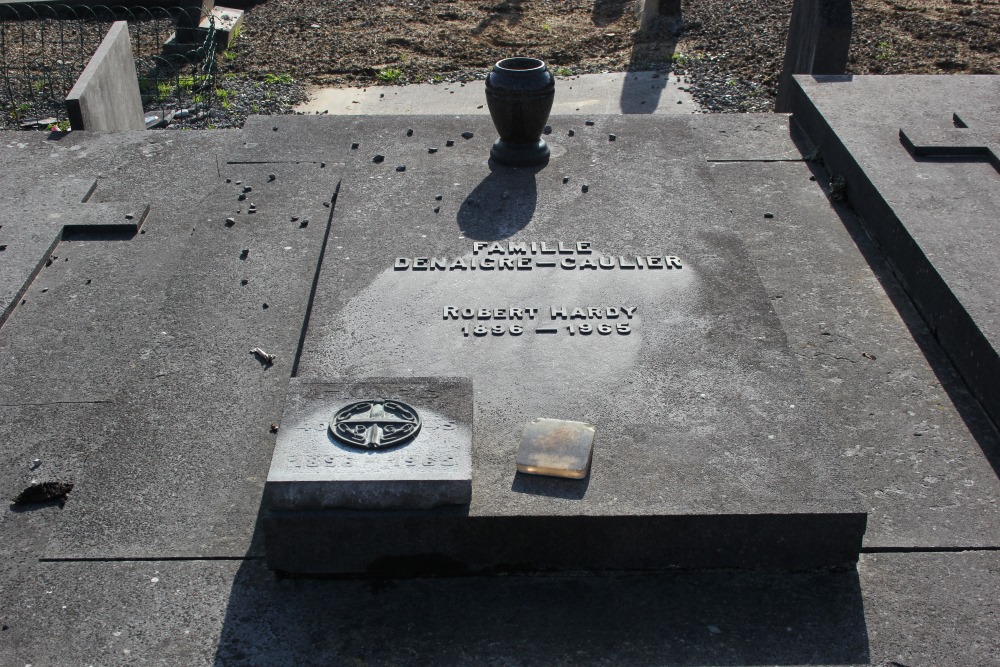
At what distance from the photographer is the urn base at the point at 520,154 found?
6.45 metres

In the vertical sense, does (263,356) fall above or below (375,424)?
below

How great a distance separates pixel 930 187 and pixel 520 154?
8.75 ft

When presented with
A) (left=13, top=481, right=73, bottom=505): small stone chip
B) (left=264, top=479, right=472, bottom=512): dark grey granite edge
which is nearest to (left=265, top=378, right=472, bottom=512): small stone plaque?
(left=264, top=479, right=472, bottom=512): dark grey granite edge

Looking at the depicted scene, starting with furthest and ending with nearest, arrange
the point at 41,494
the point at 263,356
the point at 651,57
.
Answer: the point at 651,57 → the point at 263,356 → the point at 41,494

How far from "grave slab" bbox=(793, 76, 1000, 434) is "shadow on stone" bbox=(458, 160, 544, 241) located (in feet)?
7.23

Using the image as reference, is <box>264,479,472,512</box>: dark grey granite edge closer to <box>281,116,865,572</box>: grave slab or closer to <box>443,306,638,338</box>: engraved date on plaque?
<box>281,116,865,572</box>: grave slab

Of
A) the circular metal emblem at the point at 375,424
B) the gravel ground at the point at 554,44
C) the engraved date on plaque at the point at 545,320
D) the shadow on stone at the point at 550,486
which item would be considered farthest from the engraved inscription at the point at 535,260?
the gravel ground at the point at 554,44

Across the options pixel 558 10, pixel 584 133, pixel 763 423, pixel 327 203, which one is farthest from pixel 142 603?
pixel 558 10

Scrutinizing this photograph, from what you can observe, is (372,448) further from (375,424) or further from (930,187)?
(930,187)

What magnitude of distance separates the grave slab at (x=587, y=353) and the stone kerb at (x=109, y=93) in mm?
2862

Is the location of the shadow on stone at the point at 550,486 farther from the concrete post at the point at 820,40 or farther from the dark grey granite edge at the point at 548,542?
the concrete post at the point at 820,40

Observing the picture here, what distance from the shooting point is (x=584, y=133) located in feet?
23.0

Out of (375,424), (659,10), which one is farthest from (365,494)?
(659,10)

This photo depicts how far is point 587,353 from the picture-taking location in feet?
14.9
